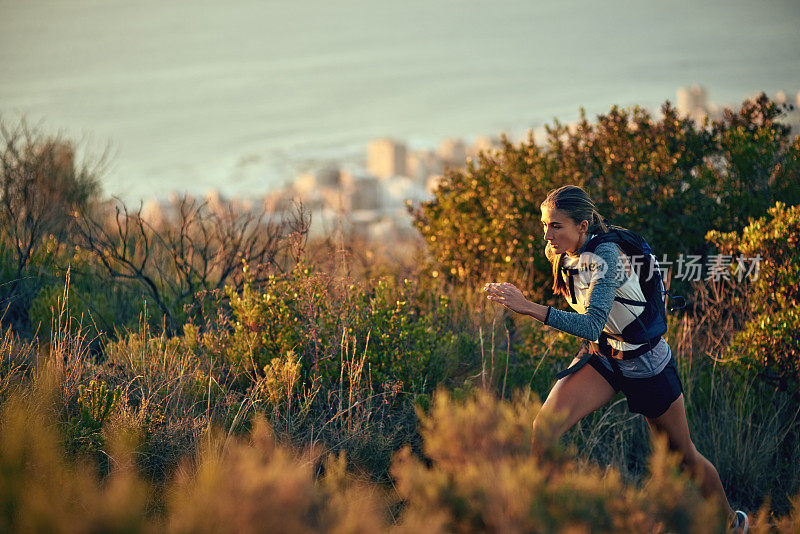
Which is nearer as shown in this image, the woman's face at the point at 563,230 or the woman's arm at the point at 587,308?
the woman's arm at the point at 587,308

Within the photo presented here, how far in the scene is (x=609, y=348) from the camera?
131 inches

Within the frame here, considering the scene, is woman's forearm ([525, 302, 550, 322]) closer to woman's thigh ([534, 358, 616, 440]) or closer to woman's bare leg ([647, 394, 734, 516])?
woman's thigh ([534, 358, 616, 440])

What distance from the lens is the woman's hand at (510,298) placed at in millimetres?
2986

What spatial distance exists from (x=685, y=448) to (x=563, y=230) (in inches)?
50.2

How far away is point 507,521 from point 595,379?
1289mm

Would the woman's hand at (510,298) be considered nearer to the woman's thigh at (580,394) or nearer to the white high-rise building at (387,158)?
the woman's thigh at (580,394)

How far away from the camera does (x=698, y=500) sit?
251 centimetres

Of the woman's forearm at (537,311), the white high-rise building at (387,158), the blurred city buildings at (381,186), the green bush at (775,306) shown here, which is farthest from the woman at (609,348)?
the white high-rise building at (387,158)

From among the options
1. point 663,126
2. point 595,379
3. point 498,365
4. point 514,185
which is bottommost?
point 498,365

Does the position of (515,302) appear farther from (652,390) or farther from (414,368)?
(414,368)

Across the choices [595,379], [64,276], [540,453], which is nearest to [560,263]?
[595,379]

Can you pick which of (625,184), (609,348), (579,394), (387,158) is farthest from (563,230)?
(387,158)

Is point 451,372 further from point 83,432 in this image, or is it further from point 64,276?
point 64,276

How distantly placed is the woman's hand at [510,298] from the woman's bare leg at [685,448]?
0.99m
